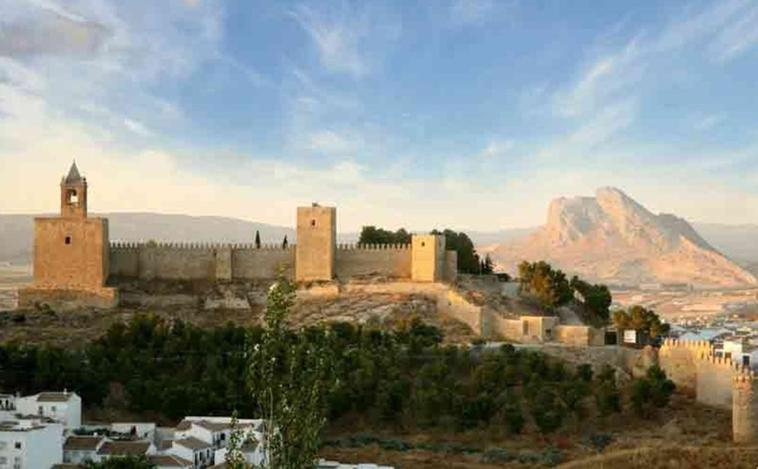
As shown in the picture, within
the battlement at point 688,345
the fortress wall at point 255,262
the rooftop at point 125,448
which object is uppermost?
the fortress wall at point 255,262

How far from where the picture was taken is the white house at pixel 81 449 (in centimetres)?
2117

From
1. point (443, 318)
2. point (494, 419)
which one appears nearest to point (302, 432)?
point (494, 419)

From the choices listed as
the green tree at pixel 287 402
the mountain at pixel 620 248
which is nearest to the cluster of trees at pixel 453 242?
the green tree at pixel 287 402

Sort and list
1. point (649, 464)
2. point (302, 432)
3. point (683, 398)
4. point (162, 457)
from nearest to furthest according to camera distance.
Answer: point (302, 432) → point (162, 457) → point (649, 464) → point (683, 398)

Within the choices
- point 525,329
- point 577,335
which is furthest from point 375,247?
point 577,335

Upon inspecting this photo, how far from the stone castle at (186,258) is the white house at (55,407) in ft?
31.2

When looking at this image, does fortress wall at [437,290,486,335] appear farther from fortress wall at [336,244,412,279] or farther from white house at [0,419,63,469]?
white house at [0,419,63,469]

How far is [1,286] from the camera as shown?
43188mm

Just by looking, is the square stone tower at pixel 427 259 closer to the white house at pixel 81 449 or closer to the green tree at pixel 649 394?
the green tree at pixel 649 394

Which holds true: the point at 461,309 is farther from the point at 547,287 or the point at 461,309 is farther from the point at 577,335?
the point at 547,287

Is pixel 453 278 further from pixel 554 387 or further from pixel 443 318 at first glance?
pixel 554 387

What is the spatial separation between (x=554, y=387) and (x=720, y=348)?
6.30 m

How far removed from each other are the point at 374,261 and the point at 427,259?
6.76 ft

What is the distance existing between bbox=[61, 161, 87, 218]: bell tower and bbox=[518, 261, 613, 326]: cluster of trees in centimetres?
1448
